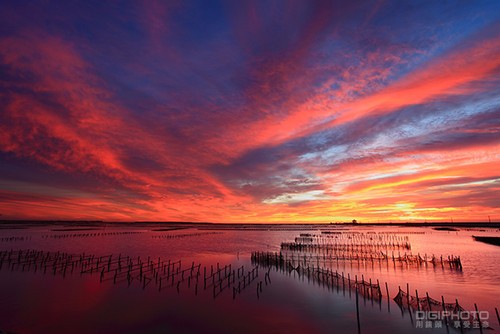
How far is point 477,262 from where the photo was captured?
166 feet

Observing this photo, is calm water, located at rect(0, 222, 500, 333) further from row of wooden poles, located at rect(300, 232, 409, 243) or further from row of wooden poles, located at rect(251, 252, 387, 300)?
row of wooden poles, located at rect(300, 232, 409, 243)

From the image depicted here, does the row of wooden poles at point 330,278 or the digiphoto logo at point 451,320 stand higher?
the row of wooden poles at point 330,278

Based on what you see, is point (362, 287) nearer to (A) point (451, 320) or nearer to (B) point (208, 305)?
(A) point (451, 320)

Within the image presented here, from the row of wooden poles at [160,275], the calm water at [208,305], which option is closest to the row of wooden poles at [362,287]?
the calm water at [208,305]

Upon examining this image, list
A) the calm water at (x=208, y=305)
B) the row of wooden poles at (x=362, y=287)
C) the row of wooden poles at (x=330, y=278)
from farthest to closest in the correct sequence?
the row of wooden poles at (x=330, y=278)
the row of wooden poles at (x=362, y=287)
the calm water at (x=208, y=305)

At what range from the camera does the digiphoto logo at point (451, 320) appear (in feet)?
65.5

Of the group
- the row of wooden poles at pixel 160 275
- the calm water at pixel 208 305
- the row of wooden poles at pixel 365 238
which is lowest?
the calm water at pixel 208 305

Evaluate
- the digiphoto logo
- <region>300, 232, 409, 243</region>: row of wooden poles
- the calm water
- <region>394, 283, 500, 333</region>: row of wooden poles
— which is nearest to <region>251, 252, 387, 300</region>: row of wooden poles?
the calm water

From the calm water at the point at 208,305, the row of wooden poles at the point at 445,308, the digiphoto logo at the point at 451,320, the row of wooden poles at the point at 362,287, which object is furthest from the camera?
the row of wooden poles at the point at 362,287

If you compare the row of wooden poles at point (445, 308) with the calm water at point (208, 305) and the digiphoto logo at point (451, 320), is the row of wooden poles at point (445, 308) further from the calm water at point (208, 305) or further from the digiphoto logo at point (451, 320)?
the calm water at point (208, 305)

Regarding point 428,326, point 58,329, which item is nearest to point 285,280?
point 428,326

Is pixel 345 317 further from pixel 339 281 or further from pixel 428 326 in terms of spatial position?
pixel 339 281

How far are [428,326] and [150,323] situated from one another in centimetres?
2117

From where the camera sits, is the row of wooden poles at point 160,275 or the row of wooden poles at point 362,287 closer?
the row of wooden poles at point 362,287
